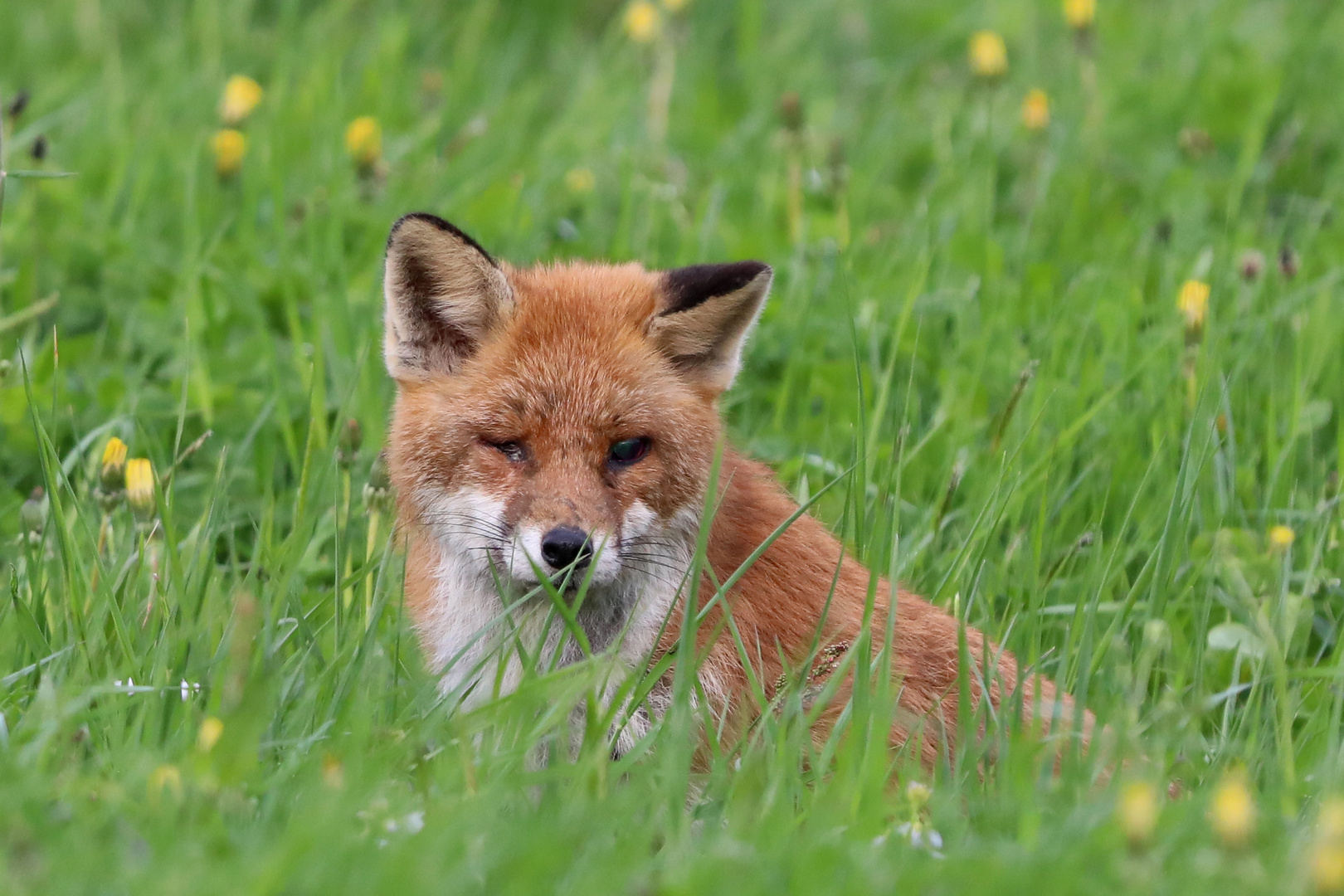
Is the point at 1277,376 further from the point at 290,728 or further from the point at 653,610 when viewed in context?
the point at 290,728

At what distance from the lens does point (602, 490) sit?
173 inches

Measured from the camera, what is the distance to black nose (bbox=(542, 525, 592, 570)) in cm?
415

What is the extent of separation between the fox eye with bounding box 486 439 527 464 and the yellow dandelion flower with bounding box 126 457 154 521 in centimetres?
111

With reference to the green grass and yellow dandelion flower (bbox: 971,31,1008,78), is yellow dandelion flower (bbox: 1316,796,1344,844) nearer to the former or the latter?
the green grass

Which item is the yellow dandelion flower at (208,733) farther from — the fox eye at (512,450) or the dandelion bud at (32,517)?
the dandelion bud at (32,517)

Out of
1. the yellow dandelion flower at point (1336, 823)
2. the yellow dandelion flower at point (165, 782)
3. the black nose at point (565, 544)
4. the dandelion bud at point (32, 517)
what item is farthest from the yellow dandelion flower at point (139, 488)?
the yellow dandelion flower at point (1336, 823)

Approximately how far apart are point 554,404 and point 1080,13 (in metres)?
4.79

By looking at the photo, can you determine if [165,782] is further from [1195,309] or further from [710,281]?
[1195,309]

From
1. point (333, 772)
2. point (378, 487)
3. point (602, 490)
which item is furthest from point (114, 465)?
point (333, 772)

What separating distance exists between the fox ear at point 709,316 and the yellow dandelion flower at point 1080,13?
13.3 ft

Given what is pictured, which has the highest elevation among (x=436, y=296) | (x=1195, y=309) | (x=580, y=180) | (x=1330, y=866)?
(x=436, y=296)

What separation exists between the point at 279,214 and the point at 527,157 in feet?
6.39

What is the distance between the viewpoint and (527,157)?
27.1 ft

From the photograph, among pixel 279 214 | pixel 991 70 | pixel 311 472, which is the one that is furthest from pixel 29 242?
pixel 991 70
